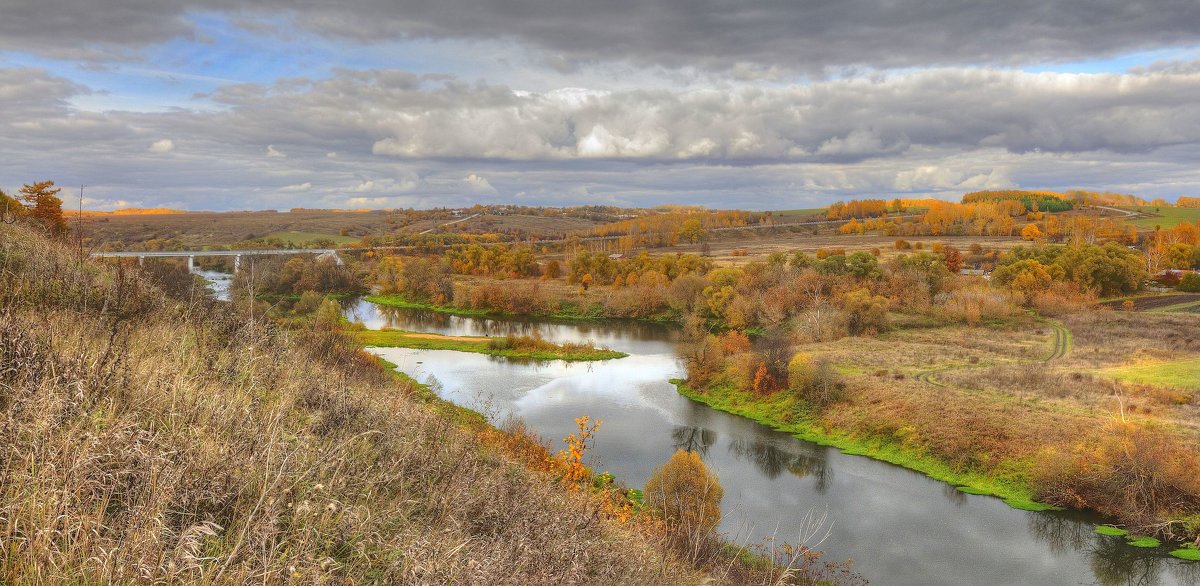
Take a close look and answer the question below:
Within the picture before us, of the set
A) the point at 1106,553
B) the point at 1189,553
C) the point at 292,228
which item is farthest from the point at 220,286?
the point at 292,228

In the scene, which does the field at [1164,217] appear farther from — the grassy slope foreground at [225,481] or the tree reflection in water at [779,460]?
the grassy slope foreground at [225,481]

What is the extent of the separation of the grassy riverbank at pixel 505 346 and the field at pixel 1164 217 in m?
103

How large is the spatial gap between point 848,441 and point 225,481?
29.9 m

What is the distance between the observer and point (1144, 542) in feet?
70.3

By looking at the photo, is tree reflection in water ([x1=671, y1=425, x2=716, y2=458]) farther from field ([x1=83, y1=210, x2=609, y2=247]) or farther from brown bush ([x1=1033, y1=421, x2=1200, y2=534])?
field ([x1=83, y1=210, x2=609, y2=247])

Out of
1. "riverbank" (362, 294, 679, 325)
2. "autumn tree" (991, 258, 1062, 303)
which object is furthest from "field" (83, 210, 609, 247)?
"autumn tree" (991, 258, 1062, 303)

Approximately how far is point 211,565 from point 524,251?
300 ft

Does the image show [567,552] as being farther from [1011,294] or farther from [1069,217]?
[1069,217]

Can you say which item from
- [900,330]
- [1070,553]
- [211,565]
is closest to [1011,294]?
[900,330]

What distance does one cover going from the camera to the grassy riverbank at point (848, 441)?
85.3 feet

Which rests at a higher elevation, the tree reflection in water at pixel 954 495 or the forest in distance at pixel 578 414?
the forest in distance at pixel 578 414

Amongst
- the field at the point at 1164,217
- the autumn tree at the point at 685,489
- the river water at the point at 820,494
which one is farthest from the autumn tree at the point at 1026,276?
the field at the point at 1164,217

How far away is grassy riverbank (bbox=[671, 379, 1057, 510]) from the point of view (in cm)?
2600

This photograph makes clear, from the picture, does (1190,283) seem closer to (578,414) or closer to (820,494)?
(820,494)
